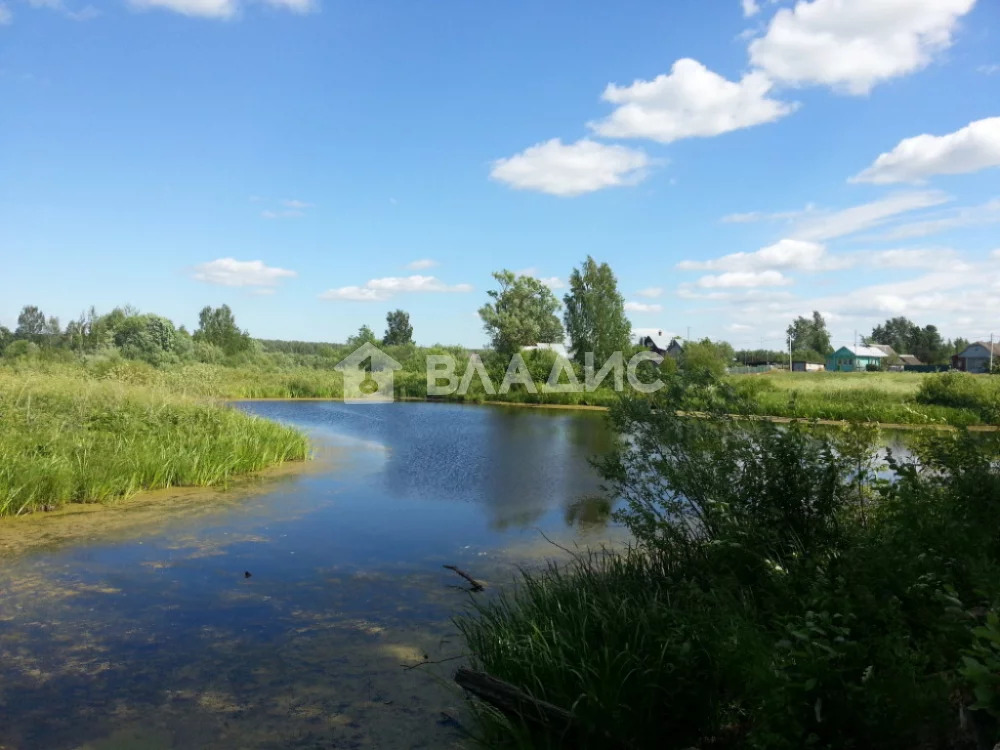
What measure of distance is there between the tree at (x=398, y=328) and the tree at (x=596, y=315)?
28059 millimetres

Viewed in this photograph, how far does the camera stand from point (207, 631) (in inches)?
199

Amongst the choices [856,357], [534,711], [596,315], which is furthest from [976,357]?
[534,711]

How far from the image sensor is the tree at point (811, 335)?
244 feet

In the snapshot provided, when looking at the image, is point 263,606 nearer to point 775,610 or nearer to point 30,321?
point 775,610

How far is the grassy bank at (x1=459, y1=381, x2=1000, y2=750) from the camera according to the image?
7.64ft

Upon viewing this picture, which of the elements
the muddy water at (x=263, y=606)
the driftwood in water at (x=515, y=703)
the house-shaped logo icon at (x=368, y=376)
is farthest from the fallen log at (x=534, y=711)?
the house-shaped logo icon at (x=368, y=376)

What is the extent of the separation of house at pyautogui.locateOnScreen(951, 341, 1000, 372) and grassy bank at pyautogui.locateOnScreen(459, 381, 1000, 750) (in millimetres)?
55335

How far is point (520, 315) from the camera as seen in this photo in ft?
158

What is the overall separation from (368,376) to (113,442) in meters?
26.6

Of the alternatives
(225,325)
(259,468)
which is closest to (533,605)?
(259,468)

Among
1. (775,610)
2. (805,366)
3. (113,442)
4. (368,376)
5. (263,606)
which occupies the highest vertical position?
(805,366)

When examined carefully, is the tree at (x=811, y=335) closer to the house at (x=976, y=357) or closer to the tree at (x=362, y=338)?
the house at (x=976, y=357)

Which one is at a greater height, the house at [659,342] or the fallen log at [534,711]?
the house at [659,342]

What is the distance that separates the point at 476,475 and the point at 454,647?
7.62 metres
